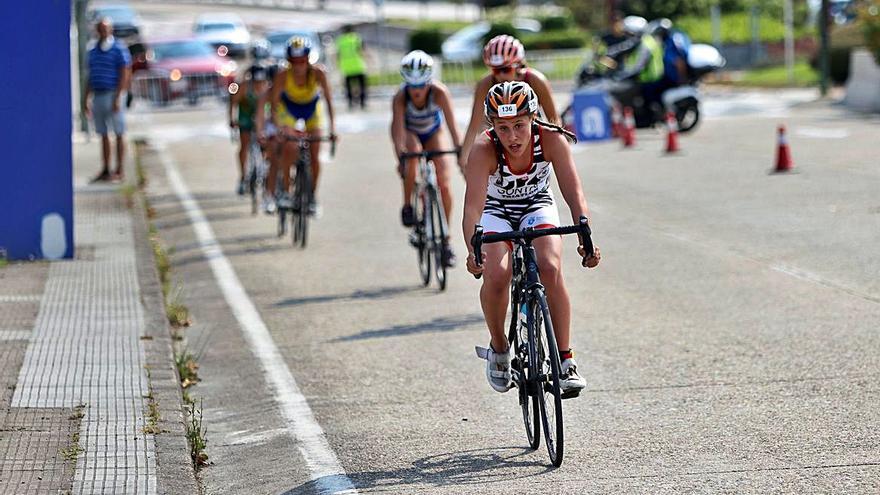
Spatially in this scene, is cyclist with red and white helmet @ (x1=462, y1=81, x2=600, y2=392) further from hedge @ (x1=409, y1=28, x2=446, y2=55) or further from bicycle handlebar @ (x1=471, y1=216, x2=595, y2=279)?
hedge @ (x1=409, y1=28, x2=446, y2=55)

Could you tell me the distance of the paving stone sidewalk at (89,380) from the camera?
273 inches

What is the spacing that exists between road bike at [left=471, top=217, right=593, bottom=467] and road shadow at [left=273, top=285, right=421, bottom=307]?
4868 mm

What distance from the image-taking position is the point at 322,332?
35.9 feet

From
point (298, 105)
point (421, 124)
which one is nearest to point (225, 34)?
point (298, 105)

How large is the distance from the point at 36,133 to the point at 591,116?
14.1 metres

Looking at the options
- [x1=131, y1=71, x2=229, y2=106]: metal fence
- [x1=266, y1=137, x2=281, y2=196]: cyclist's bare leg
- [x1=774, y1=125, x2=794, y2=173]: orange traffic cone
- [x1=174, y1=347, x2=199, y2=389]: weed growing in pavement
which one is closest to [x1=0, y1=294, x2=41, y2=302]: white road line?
[x1=174, y1=347, x2=199, y2=389]: weed growing in pavement

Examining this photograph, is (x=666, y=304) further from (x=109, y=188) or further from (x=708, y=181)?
(x=109, y=188)

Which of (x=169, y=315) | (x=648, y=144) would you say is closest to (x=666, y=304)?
(x=169, y=315)

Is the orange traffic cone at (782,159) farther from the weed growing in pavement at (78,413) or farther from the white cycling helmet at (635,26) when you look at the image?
the weed growing in pavement at (78,413)

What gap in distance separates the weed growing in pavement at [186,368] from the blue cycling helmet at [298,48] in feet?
18.1

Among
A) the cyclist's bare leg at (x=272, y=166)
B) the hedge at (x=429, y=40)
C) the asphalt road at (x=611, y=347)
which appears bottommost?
the asphalt road at (x=611, y=347)

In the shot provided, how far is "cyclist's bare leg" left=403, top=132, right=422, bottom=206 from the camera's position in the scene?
506 inches

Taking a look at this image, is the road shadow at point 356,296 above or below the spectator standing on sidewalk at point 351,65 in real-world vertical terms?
below

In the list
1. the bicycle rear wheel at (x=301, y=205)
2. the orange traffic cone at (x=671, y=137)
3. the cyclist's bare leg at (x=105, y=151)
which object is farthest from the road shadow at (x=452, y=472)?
the orange traffic cone at (x=671, y=137)
